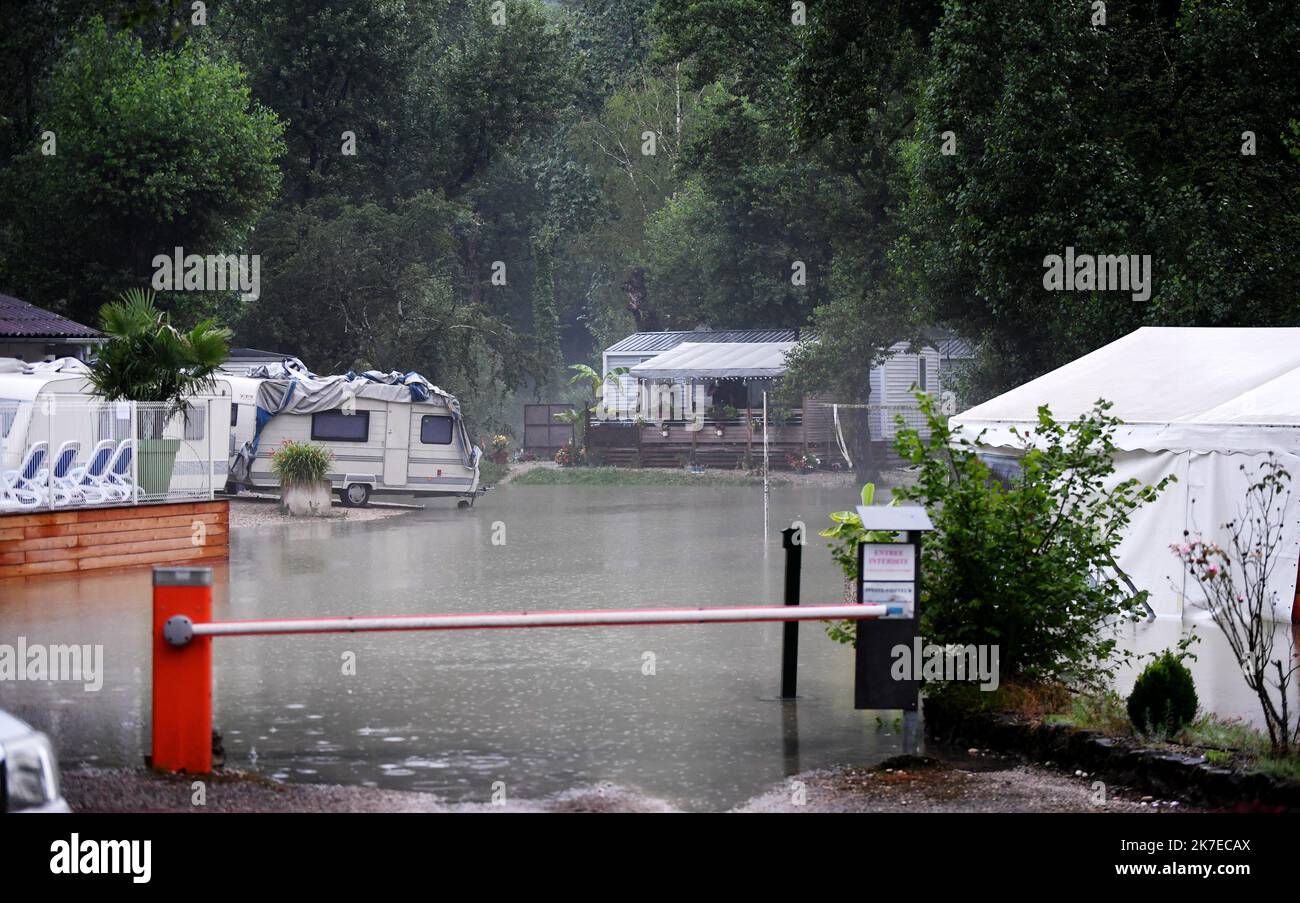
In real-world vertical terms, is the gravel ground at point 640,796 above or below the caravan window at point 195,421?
below

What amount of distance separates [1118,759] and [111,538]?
50.0 ft

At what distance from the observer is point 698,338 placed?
58.3m

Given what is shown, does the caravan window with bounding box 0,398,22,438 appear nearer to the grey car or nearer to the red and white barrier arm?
the red and white barrier arm

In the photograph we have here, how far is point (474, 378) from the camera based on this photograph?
48781 mm

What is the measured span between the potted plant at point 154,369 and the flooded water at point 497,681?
6.11 feet

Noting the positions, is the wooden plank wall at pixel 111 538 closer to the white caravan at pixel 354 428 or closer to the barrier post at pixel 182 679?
the white caravan at pixel 354 428

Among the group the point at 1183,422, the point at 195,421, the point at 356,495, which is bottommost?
the point at 356,495

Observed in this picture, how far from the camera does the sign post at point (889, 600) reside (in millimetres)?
9320

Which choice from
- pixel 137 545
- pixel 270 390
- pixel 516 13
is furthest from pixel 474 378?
pixel 137 545

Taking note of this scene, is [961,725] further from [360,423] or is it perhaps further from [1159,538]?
[360,423]

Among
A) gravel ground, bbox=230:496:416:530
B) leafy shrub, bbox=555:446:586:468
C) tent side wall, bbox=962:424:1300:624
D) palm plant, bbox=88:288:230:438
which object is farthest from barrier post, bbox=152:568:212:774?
leafy shrub, bbox=555:446:586:468

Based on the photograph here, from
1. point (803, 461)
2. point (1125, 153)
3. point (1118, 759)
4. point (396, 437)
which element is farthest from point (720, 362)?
point (1118, 759)

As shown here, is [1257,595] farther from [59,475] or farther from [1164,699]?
[59,475]

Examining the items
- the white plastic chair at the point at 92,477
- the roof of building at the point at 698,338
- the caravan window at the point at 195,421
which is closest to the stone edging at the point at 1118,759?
the white plastic chair at the point at 92,477
